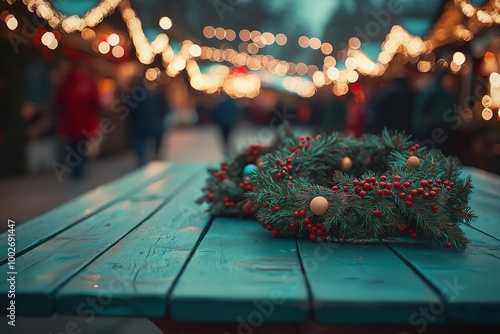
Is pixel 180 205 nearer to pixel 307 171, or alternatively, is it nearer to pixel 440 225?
pixel 307 171

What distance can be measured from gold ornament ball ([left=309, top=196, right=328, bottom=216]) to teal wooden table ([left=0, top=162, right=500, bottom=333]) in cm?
12

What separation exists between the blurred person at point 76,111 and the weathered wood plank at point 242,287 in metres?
Answer: 7.68

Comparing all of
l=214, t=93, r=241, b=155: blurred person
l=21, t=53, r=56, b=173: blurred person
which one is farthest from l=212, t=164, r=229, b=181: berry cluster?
l=214, t=93, r=241, b=155: blurred person

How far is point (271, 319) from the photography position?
126 centimetres

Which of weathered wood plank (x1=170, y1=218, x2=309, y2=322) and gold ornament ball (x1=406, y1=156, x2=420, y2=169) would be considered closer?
weathered wood plank (x1=170, y1=218, x2=309, y2=322)

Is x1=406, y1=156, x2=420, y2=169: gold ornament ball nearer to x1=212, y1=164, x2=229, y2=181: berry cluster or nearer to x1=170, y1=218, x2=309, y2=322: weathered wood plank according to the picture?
x1=170, y1=218, x2=309, y2=322: weathered wood plank

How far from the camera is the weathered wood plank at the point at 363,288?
1250 mm

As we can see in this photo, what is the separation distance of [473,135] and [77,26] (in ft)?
21.8

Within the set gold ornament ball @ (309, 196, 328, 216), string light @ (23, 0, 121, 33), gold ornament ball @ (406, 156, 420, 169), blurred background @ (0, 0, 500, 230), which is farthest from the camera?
string light @ (23, 0, 121, 33)

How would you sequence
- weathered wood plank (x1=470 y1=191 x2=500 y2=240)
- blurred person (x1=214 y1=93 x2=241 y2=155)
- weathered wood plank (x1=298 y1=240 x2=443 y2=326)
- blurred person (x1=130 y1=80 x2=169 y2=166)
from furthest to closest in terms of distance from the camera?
blurred person (x1=214 y1=93 x2=241 y2=155) → blurred person (x1=130 y1=80 x2=169 y2=166) → weathered wood plank (x1=470 y1=191 x2=500 y2=240) → weathered wood plank (x1=298 y1=240 x2=443 y2=326)

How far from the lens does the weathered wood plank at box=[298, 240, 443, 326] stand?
1.25 metres

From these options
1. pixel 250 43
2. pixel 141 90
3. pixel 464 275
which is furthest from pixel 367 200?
pixel 250 43

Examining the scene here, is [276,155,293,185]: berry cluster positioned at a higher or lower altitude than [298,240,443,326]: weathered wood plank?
higher

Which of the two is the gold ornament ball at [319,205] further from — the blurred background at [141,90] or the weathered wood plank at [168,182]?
the weathered wood plank at [168,182]
